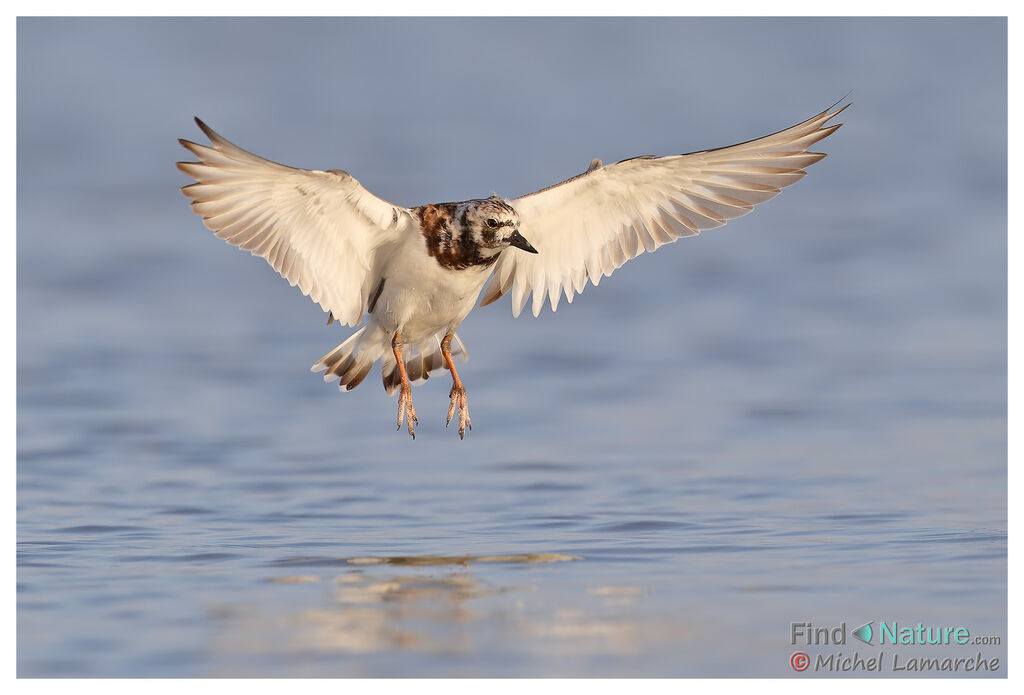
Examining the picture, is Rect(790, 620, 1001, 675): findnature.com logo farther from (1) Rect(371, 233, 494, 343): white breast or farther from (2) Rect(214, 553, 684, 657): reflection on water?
(1) Rect(371, 233, 494, 343): white breast

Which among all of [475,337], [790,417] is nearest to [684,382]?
[790,417]

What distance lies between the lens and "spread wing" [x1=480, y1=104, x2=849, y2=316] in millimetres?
8070

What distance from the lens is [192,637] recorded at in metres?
5.62

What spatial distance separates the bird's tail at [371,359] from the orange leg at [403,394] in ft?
0.71

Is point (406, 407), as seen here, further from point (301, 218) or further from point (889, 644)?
point (889, 644)

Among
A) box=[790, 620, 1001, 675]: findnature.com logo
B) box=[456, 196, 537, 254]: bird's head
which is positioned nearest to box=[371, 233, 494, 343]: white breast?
box=[456, 196, 537, 254]: bird's head

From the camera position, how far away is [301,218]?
7.72m

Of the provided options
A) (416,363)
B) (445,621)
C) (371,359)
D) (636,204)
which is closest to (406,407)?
(371,359)

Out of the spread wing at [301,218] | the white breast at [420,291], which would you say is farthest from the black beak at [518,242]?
the spread wing at [301,218]

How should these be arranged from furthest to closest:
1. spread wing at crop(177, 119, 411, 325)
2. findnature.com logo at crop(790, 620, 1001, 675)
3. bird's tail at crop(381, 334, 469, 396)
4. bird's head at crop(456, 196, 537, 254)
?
bird's tail at crop(381, 334, 469, 396) → bird's head at crop(456, 196, 537, 254) → spread wing at crop(177, 119, 411, 325) → findnature.com logo at crop(790, 620, 1001, 675)

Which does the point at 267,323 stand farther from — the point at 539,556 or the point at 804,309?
the point at 539,556

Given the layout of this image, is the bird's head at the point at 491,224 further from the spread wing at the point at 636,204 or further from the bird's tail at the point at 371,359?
the bird's tail at the point at 371,359

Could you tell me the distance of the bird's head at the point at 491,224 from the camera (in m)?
7.91

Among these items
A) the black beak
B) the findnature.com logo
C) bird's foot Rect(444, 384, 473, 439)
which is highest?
the black beak
